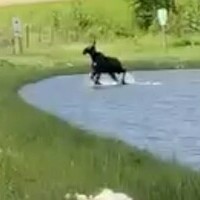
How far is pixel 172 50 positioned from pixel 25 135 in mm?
23029

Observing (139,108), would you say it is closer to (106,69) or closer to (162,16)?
(106,69)

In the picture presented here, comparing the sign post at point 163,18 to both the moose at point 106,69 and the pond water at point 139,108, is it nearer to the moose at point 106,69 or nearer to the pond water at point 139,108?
the pond water at point 139,108

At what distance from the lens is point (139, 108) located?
603 inches

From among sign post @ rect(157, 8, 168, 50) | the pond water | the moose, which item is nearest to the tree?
sign post @ rect(157, 8, 168, 50)

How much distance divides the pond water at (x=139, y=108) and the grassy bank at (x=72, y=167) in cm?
62

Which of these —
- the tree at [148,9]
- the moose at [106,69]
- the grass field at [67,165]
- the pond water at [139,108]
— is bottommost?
the tree at [148,9]

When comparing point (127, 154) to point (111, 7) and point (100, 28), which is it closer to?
point (100, 28)

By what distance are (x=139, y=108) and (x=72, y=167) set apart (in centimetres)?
757

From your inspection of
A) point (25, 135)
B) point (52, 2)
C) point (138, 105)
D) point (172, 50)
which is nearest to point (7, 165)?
point (25, 135)

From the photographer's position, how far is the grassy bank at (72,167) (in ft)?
21.9

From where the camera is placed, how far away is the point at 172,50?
32.7 m

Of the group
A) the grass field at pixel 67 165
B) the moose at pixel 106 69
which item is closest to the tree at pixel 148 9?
the moose at pixel 106 69

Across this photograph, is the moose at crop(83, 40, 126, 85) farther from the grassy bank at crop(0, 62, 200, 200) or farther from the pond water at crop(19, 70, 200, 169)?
the grassy bank at crop(0, 62, 200, 200)

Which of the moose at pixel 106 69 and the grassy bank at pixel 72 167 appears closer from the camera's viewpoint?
the grassy bank at pixel 72 167
